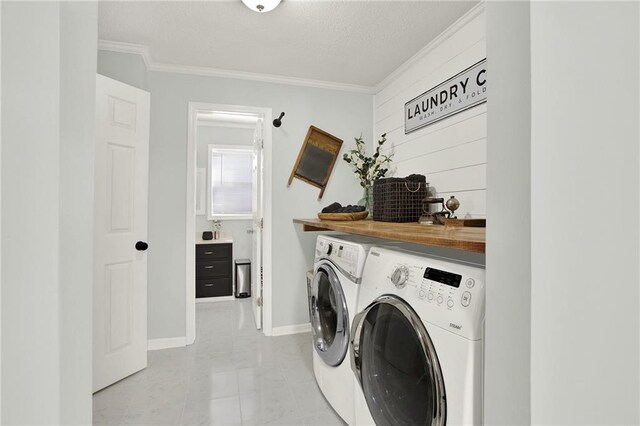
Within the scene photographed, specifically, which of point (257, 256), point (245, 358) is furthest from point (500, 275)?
point (257, 256)

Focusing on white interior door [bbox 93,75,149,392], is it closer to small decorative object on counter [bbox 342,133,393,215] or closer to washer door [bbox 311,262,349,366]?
washer door [bbox 311,262,349,366]

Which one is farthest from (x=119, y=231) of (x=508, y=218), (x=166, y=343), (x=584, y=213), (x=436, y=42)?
(x=436, y=42)

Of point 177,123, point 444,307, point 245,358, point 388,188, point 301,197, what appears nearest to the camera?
point 444,307

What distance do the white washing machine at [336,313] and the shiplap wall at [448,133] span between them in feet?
2.54

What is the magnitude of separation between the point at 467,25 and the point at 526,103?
1.99m

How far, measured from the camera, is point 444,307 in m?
0.94

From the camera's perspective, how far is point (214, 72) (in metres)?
2.79

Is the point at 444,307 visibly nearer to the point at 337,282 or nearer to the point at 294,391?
the point at 337,282

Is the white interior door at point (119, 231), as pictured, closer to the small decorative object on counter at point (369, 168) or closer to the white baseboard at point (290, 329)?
the white baseboard at point (290, 329)

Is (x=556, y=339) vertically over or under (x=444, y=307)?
over

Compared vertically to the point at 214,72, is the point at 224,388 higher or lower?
lower

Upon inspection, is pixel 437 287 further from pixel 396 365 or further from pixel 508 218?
pixel 508 218

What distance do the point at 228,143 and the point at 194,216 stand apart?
2094mm

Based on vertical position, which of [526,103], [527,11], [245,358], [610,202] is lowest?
[245,358]
